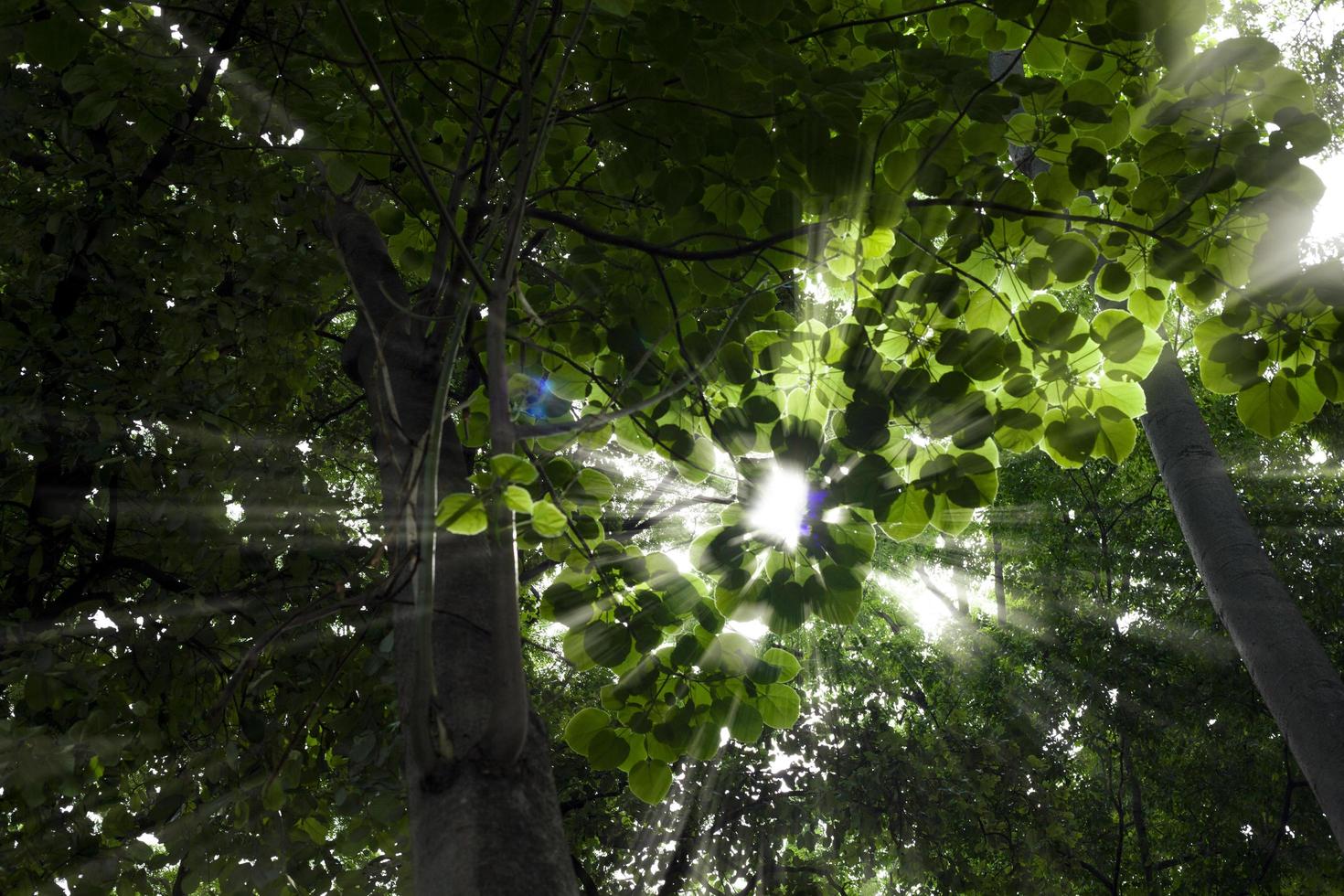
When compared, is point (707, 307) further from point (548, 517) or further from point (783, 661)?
point (548, 517)

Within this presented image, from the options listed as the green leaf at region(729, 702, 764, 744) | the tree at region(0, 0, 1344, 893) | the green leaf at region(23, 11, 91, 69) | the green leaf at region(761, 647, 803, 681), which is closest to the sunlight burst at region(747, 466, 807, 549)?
the tree at region(0, 0, 1344, 893)

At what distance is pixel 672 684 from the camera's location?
2.07 metres

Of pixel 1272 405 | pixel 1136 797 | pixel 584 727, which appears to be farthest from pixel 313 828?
pixel 1136 797

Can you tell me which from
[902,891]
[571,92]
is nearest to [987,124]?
[571,92]

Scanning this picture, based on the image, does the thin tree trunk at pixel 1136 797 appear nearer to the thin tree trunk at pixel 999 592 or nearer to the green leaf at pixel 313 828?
the thin tree trunk at pixel 999 592

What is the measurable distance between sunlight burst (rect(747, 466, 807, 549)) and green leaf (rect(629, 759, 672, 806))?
1.84 ft

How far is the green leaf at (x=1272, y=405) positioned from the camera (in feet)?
6.20

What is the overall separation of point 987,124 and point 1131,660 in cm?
1112

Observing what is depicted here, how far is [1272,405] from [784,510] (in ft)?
3.38

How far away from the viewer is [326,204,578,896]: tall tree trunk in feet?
4.30

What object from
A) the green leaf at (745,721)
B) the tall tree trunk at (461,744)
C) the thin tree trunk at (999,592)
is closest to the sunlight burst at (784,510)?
the green leaf at (745,721)

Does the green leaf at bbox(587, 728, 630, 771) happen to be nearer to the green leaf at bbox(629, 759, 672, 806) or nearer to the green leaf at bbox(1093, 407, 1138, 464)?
the green leaf at bbox(629, 759, 672, 806)

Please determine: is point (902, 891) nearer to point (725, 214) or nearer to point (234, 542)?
point (234, 542)

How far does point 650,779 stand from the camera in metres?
2.01
